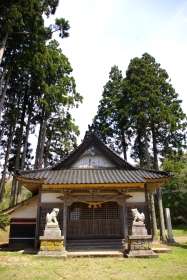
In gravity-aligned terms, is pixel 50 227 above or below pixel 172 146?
below

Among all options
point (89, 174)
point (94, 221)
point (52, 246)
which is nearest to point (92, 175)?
point (89, 174)

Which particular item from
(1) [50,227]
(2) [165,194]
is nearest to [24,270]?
(1) [50,227]

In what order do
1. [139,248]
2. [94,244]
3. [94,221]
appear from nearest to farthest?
1. [139,248]
2. [94,244]
3. [94,221]

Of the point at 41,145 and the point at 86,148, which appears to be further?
the point at 41,145

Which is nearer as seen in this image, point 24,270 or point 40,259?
point 24,270

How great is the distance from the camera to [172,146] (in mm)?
21547

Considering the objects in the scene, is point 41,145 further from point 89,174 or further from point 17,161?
point 89,174

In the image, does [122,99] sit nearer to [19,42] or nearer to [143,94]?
[143,94]

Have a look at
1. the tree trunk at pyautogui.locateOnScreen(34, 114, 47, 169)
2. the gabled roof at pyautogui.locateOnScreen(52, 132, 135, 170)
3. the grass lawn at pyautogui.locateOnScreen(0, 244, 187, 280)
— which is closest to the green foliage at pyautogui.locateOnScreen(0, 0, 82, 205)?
the tree trunk at pyautogui.locateOnScreen(34, 114, 47, 169)

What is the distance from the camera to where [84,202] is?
13609 mm

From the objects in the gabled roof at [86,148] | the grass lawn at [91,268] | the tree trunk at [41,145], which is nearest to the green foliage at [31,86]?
the tree trunk at [41,145]

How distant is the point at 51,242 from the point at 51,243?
40mm

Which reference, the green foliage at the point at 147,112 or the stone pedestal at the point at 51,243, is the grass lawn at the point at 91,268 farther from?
the green foliage at the point at 147,112

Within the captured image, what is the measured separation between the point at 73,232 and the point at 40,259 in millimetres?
3386
